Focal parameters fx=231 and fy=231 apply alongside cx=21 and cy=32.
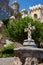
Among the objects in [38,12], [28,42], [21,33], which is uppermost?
[38,12]

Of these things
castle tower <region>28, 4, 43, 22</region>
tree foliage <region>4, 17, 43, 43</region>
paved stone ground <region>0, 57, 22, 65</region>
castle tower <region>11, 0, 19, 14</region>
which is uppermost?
castle tower <region>11, 0, 19, 14</region>

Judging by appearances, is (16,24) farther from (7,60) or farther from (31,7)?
(31,7)

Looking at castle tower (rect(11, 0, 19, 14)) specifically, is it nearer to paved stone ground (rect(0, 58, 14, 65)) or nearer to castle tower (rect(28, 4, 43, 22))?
castle tower (rect(28, 4, 43, 22))

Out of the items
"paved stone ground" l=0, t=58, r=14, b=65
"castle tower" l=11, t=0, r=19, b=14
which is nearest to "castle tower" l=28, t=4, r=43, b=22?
"castle tower" l=11, t=0, r=19, b=14

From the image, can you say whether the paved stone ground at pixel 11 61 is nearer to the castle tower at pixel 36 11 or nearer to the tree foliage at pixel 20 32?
the tree foliage at pixel 20 32

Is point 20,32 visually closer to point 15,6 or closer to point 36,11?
point 36,11

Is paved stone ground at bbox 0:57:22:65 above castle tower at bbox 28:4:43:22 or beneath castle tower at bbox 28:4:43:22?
beneath

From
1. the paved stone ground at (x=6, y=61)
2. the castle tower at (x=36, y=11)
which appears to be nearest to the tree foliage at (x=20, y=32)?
the paved stone ground at (x=6, y=61)

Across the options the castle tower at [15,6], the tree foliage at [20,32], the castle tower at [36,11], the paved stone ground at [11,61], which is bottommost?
the paved stone ground at [11,61]

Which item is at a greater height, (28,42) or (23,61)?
(28,42)

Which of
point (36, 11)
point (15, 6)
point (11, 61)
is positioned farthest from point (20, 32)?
point (15, 6)

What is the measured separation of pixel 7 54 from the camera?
19.9 m

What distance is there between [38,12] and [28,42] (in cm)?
6070

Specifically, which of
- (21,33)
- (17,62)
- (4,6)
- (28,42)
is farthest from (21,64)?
(4,6)
